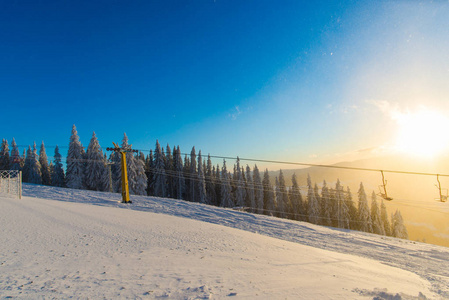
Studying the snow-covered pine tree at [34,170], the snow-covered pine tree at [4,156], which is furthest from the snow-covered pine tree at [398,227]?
the snow-covered pine tree at [4,156]

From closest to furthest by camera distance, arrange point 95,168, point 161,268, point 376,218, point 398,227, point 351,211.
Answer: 1. point 161,268
2. point 95,168
3. point 376,218
4. point 398,227
5. point 351,211

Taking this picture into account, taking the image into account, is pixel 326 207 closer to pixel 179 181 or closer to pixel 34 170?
pixel 179 181

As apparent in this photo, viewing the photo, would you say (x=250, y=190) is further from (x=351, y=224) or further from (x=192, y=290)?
(x=192, y=290)

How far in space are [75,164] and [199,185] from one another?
29.2m

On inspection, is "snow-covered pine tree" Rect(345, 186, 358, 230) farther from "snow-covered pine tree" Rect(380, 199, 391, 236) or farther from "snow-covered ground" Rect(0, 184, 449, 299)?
"snow-covered ground" Rect(0, 184, 449, 299)

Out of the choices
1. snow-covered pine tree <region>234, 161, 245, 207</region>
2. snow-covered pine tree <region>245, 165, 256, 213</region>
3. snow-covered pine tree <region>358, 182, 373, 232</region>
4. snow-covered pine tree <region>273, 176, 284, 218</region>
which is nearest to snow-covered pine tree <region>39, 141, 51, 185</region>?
snow-covered pine tree <region>234, 161, 245, 207</region>

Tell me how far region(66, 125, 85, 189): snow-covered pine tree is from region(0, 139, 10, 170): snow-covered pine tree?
25867 mm

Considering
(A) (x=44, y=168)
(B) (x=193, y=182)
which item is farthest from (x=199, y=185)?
(A) (x=44, y=168)

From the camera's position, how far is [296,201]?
193 feet

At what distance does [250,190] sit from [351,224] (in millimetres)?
27529

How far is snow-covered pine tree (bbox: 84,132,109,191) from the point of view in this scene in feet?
136

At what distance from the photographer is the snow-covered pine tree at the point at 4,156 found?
5241 centimetres

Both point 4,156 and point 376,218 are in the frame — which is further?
point 4,156

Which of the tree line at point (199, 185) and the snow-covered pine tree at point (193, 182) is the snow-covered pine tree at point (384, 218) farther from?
the snow-covered pine tree at point (193, 182)
